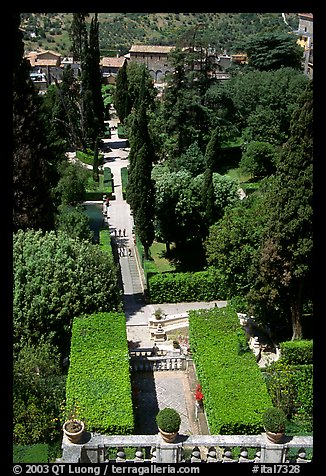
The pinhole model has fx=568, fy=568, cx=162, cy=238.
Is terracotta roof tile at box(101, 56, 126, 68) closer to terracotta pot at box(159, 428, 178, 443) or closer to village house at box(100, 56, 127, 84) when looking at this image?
village house at box(100, 56, 127, 84)

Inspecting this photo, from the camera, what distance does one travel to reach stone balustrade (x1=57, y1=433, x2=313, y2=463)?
11.4 metres

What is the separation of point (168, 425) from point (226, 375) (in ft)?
14.1

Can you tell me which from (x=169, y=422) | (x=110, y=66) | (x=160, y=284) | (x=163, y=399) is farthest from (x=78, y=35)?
(x=110, y=66)

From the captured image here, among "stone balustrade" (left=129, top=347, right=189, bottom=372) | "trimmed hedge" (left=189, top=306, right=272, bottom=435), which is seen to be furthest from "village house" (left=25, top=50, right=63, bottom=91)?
"trimmed hedge" (left=189, top=306, right=272, bottom=435)

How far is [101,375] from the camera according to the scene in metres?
14.7

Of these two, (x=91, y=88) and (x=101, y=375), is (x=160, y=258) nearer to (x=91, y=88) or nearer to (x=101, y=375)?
(x=101, y=375)

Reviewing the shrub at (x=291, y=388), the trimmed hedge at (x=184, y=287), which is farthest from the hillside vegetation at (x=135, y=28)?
the shrub at (x=291, y=388)

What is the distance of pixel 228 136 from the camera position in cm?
4056

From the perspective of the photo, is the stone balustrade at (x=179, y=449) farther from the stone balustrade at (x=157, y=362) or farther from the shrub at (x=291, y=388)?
the stone balustrade at (x=157, y=362)

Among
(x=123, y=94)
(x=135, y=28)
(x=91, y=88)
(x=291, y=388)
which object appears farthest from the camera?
(x=135, y=28)

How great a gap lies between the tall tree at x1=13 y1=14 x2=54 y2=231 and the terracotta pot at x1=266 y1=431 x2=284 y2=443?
1271 centimetres
